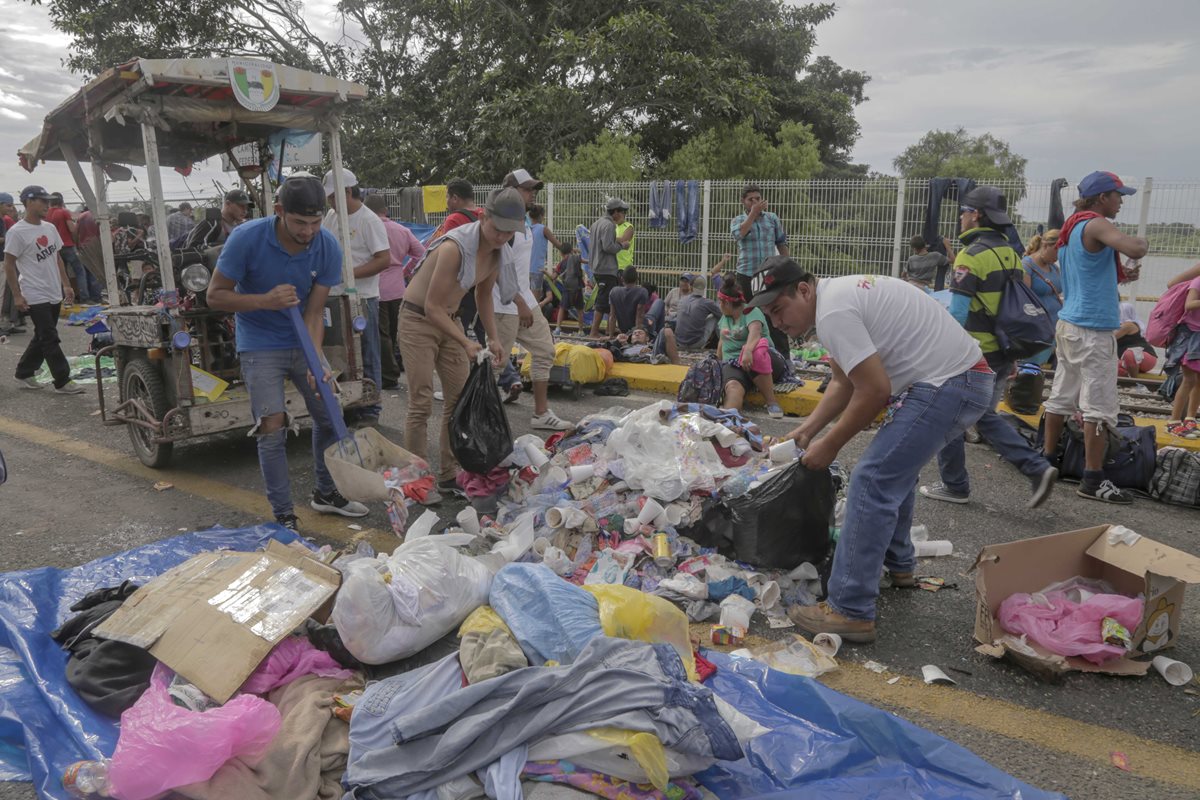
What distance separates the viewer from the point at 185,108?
18.4 feet

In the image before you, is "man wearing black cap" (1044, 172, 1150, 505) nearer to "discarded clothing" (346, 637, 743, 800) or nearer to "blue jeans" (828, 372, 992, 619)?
"blue jeans" (828, 372, 992, 619)

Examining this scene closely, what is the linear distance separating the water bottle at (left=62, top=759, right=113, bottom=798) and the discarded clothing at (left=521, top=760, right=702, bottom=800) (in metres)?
1.24

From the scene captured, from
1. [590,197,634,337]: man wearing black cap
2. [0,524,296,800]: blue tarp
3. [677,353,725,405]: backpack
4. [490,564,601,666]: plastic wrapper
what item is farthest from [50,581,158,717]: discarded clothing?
[590,197,634,337]: man wearing black cap

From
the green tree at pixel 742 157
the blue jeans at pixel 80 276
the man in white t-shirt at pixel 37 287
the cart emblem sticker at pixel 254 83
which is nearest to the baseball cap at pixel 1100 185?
the cart emblem sticker at pixel 254 83

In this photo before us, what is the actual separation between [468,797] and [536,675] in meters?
0.38

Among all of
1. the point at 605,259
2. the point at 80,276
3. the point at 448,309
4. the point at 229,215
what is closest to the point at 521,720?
the point at 448,309

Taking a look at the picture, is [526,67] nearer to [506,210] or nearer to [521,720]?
[506,210]

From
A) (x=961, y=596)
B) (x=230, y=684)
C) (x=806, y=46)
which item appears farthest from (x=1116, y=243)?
(x=806, y=46)

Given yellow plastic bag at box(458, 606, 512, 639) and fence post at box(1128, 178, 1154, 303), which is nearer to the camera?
yellow plastic bag at box(458, 606, 512, 639)

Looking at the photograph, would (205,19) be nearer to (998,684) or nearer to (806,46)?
(806,46)

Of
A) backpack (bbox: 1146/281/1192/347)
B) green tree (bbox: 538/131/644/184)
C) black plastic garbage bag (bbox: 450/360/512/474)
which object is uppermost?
green tree (bbox: 538/131/644/184)

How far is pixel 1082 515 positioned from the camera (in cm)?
493

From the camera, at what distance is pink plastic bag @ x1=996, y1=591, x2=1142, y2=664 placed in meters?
3.14

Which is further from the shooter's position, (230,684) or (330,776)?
(230,684)
